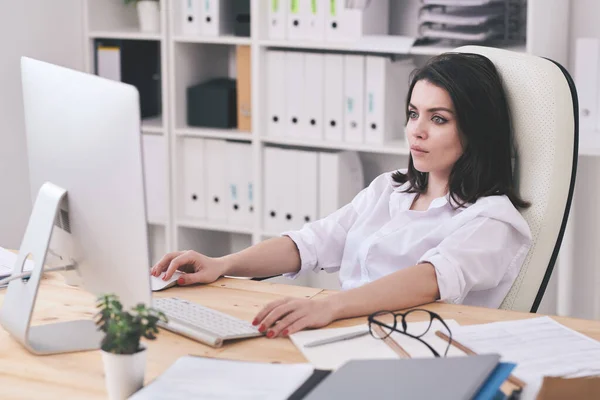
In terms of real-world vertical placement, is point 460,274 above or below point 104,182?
below

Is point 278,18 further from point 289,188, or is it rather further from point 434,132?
point 434,132

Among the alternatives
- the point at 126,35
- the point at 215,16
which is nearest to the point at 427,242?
the point at 215,16

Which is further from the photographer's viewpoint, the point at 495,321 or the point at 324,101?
the point at 324,101

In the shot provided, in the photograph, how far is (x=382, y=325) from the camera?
1.59 metres

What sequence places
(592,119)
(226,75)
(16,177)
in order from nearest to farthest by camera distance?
(592,119), (16,177), (226,75)

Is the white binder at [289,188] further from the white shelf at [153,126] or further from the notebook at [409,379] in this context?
the notebook at [409,379]

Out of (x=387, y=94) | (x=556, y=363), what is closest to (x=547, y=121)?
(x=556, y=363)

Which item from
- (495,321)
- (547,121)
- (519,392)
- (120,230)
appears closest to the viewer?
(519,392)

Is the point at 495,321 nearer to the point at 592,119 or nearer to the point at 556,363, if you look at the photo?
the point at 556,363

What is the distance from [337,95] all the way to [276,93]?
0.25m

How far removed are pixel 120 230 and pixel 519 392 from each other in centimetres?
61

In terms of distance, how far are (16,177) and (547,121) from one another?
2287 mm

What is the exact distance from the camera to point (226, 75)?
3904 millimetres

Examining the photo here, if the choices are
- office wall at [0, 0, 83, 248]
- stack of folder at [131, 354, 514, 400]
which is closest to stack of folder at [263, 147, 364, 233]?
office wall at [0, 0, 83, 248]
